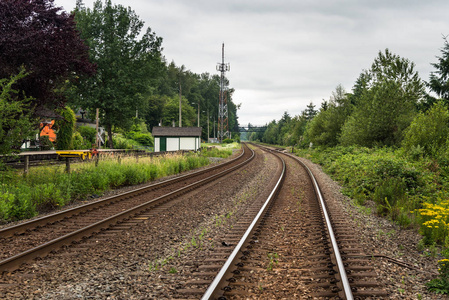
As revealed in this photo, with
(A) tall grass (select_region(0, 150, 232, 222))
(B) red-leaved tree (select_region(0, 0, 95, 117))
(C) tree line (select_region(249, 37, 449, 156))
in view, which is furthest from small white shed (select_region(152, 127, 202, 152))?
(B) red-leaved tree (select_region(0, 0, 95, 117))

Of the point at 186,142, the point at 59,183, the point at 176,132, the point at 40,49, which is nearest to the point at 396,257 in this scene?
the point at 59,183

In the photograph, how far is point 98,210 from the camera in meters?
9.58

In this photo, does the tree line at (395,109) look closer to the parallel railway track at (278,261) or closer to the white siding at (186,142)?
the parallel railway track at (278,261)

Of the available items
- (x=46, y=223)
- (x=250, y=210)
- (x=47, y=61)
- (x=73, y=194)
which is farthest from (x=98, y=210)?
(x=47, y=61)

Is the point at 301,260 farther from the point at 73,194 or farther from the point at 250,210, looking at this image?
the point at 73,194

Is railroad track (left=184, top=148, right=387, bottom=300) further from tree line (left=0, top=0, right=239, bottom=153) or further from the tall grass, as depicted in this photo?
tree line (left=0, top=0, right=239, bottom=153)

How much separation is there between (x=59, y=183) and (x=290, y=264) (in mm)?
8960

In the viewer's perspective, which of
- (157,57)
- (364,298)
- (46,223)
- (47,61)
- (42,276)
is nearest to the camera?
(364,298)

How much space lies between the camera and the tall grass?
8914mm

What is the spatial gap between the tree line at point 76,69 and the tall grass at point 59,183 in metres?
1.37

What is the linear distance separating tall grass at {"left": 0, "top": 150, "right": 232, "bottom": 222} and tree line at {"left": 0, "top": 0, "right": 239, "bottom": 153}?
137 cm

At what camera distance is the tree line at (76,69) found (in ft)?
39.3

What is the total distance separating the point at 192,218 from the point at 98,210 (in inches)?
106

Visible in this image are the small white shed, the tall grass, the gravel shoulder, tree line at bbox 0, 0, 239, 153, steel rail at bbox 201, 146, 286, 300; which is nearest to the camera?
steel rail at bbox 201, 146, 286, 300
